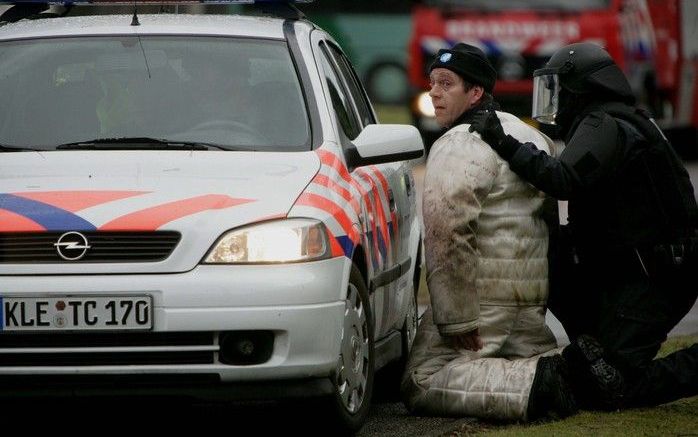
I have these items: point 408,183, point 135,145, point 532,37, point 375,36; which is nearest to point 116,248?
point 135,145

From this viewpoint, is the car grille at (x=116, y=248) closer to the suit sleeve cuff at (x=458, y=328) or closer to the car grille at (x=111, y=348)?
the car grille at (x=111, y=348)

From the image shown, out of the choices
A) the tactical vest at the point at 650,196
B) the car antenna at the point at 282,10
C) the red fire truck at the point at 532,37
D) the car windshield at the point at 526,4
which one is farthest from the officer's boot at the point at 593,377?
the car windshield at the point at 526,4

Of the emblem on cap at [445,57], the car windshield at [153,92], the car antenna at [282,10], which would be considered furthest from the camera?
the car antenna at [282,10]

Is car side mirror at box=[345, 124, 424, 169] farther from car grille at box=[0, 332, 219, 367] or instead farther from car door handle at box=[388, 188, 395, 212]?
car grille at box=[0, 332, 219, 367]

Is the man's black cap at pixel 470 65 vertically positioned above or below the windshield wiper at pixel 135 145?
above

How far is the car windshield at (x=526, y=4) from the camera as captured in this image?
2091 cm

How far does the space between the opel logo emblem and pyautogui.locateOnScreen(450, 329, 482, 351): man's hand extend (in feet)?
5.53

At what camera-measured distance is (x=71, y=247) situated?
5.50 metres

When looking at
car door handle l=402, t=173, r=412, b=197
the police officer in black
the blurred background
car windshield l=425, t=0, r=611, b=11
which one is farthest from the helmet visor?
car windshield l=425, t=0, r=611, b=11

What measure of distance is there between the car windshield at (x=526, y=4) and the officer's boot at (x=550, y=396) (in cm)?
1499

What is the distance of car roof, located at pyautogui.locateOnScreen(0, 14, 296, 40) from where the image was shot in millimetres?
6848

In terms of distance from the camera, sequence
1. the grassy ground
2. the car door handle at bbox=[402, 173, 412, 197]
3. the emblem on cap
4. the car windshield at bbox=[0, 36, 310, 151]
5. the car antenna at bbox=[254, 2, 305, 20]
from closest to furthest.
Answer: the grassy ground
the car windshield at bbox=[0, 36, 310, 151]
the emblem on cap
the car antenna at bbox=[254, 2, 305, 20]
the car door handle at bbox=[402, 173, 412, 197]

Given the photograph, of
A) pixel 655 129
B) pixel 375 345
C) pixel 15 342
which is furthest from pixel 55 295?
pixel 655 129

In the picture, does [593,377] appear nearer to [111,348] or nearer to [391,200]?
[391,200]
